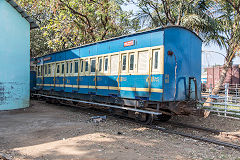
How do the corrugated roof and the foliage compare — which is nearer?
the corrugated roof

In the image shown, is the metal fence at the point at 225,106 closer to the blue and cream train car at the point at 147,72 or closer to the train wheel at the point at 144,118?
the blue and cream train car at the point at 147,72

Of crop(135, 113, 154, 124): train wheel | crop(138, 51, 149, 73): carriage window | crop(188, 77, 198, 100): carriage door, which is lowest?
crop(135, 113, 154, 124): train wheel

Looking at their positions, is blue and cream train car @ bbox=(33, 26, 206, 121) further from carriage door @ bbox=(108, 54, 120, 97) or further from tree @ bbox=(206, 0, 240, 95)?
tree @ bbox=(206, 0, 240, 95)

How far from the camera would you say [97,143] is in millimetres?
6133

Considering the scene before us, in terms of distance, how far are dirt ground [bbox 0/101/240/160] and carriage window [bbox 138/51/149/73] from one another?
2.28 meters

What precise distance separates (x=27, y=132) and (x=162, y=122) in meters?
5.44

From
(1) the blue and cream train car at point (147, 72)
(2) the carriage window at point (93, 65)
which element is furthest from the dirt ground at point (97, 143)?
(2) the carriage window at point (93, 65)

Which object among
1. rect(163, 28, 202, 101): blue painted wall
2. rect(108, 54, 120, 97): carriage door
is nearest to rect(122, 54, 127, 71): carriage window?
rect(108, 54, 120, 97): carriage door

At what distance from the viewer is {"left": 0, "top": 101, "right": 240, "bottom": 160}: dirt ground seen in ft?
17.2

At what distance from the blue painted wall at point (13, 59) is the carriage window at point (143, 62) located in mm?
8834

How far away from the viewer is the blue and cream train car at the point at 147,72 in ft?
25.3

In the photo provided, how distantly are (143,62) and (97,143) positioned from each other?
142 inches

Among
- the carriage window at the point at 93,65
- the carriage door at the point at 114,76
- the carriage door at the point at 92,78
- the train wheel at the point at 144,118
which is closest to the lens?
the train wheel at the point at 144,118

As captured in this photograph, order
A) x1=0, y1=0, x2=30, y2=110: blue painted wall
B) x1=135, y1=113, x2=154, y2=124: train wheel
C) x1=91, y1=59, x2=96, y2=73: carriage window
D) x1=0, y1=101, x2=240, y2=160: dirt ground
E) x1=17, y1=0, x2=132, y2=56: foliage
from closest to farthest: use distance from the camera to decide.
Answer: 1. x1=0, y1=101, x2=240, y2=160: dirt ground
2. x1=135, y1=113, x2=154, y2=124: train wheel
3. x1=91, y1=59, x2=96, y2=73: carriage window
4. x1=0, y1=0, x2=30, y2=110: blue painted wall
5. x1=17, y1=0, x2=132, y2=56: foliage
